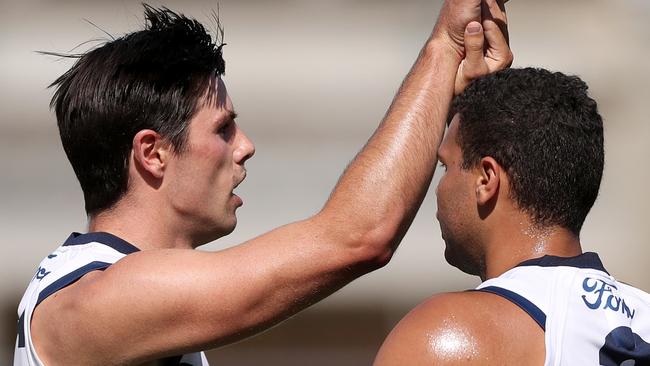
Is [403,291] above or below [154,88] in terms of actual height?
below

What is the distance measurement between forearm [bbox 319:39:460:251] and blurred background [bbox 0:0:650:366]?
17.7 ft

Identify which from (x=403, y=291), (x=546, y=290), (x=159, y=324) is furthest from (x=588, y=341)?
(x=403, y=291)

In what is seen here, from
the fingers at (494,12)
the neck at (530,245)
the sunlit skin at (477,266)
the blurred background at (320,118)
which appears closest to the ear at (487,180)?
the sunlit skin at (477,266)

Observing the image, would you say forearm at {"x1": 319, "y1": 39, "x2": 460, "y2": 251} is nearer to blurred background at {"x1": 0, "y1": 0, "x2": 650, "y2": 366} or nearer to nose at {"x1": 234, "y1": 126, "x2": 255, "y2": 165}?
nose at {"x1": 234, "y1": 126, "x2": 255, "y2": 165}

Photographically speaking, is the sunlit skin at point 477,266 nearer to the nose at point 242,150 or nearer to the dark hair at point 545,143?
the dark hair at point 545,143

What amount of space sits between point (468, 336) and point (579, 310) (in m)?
0.30

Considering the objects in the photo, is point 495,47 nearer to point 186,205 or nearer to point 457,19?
point 457,19

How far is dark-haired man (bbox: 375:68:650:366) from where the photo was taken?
2588 mm

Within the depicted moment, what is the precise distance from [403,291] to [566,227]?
547 cm

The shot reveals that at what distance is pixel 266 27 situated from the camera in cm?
882

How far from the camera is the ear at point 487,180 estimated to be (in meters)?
2.89

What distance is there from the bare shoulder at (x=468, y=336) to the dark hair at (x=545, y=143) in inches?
14.0

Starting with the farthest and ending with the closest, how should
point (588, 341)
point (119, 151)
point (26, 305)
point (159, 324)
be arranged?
point (119, 151), point (26, 305), point (159, 324), point (588, 341)

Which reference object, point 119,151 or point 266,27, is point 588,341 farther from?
point 266,27
